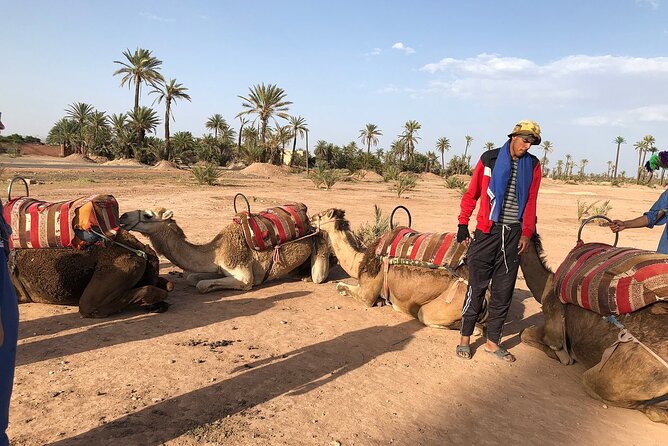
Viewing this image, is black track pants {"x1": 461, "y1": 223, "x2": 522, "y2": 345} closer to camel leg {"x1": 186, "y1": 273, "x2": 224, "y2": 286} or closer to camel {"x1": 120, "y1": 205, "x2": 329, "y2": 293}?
camel {"x1": 120, "y1": 205, "x2": 329, "y2": 293}

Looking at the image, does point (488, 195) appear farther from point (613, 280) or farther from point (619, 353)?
point (619, 353)

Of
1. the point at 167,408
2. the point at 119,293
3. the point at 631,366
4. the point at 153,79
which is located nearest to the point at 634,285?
the point at 631,366

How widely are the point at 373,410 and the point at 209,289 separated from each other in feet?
10.8

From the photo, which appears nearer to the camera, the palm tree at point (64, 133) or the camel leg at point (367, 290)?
the camel leg at point (367, 290)

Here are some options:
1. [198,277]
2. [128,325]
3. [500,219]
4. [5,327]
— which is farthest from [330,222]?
[5,327]

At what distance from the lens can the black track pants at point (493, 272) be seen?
4305mm

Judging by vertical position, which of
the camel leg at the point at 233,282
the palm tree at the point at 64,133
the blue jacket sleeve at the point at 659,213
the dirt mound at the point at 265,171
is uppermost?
the palm tree at the point at 64,133

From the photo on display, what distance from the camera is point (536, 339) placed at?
4891mm

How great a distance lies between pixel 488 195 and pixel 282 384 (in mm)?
2577

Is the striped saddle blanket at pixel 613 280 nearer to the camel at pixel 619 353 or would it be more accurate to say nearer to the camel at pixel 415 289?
the camel at pixel 619 353

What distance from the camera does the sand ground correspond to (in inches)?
122

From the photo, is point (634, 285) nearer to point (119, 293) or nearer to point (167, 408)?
point (167, 408)

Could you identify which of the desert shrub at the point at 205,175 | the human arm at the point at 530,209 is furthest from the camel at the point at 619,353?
the desert shrub at the point at 205,175

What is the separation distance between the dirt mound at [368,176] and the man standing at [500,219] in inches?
1384
